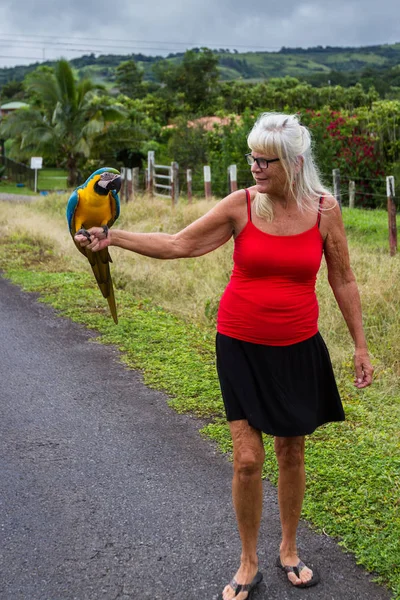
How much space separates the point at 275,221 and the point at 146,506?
1.70 metres

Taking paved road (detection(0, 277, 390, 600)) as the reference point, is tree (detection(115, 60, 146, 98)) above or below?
above

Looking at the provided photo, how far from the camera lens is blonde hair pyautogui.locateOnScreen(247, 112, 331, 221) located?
9.37 ft

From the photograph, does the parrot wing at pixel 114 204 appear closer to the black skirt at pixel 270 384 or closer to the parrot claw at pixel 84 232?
the parrot claw at pixel 84 232

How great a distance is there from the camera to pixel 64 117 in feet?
86.1

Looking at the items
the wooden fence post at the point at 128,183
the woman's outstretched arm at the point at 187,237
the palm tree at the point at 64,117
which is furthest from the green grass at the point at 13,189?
the woman's outstretched arm at the point at 187,237

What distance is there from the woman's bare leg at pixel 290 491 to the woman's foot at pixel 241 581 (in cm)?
19

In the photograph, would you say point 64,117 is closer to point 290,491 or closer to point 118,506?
point 118,506

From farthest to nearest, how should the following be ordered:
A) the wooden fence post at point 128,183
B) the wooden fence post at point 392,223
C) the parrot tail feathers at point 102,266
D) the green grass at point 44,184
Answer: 1. the green grass at point 44,184
2. the wooden fence post at point 128,183
3. the wooden fence post at point 392,223
4. the parrot tail feathers at point 102,266

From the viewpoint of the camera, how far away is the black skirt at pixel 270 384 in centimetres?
300

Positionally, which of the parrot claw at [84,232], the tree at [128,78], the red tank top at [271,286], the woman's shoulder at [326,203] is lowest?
the red tank top at [271,286]

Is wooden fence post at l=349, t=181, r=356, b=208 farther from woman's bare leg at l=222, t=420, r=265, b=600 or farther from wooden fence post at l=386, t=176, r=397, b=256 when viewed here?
woman's bare leg at l=222, t=420, r=265, b=600

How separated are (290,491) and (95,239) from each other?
1315mm

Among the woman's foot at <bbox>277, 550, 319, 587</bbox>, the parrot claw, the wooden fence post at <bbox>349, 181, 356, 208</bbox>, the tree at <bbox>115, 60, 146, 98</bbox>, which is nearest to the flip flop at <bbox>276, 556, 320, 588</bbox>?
the woman's foot at <bbox>277, 550, 319, 587</bbox>

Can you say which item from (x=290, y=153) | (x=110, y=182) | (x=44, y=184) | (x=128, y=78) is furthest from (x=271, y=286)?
(x=128, y=78)
